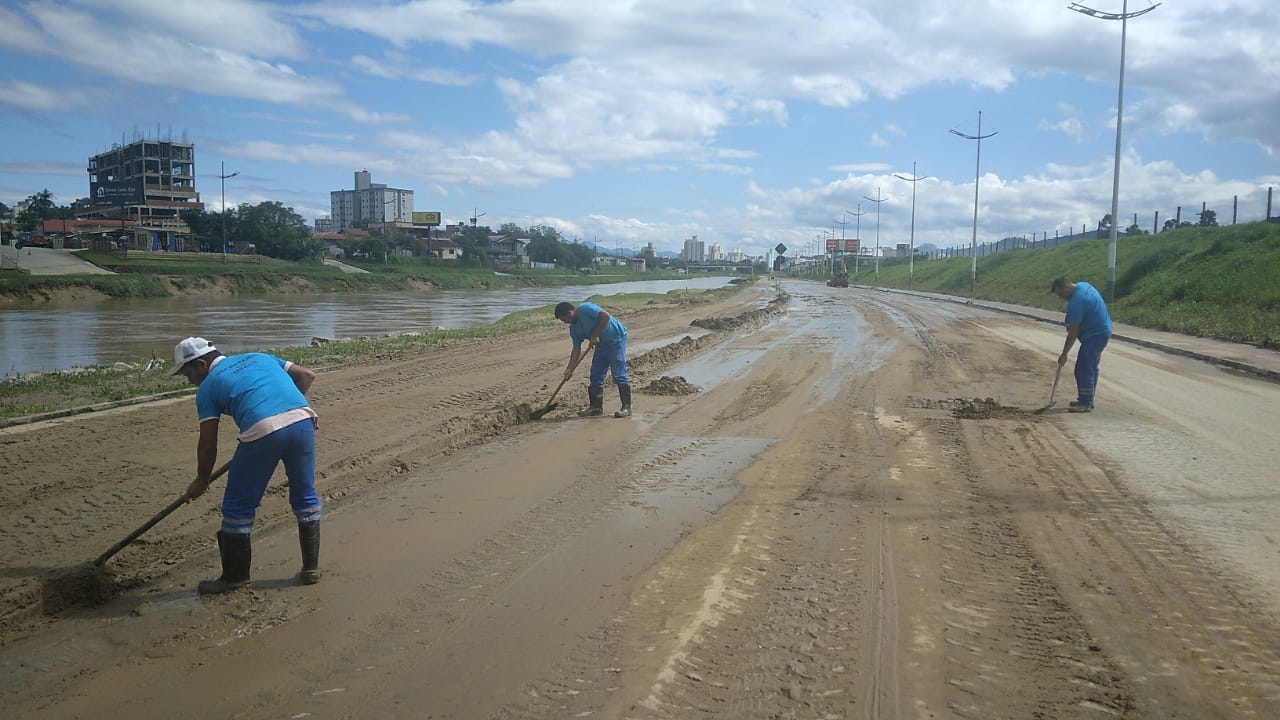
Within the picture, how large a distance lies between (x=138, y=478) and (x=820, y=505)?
17.6 feet

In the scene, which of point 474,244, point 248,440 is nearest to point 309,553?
point 248,440

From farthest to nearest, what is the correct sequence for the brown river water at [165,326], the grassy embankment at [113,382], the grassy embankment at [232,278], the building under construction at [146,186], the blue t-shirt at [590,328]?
the building under construction at [146,186], the grassy embankment at [232,278], the brown river water at [165,326], the grassy embankment at [113,382], the blue t-shirt at [590,328]

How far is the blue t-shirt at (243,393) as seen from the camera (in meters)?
4.38

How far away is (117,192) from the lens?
112 meters

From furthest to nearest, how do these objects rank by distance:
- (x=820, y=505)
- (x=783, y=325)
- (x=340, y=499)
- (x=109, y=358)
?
(x=783, y=325) < (x=109, y=358) < (x=340, y=499) < (x=820, y=505)

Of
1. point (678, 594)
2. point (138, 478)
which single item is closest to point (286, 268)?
point (138, 478)

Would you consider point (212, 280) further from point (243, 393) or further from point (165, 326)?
point (243, 393)

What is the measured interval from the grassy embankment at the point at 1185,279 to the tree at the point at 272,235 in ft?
199

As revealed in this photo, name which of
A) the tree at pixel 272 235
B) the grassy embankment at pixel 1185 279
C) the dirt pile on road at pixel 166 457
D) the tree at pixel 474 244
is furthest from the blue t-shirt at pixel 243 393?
the tree at pixel 474 244

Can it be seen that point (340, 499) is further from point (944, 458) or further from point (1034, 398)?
point (1034, 398)

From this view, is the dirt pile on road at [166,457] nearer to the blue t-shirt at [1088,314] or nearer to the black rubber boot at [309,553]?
the black rubber boot at [309,553]

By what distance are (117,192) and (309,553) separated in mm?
129049

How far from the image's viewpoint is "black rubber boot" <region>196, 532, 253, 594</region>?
14.7ft

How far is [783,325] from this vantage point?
24031mm
